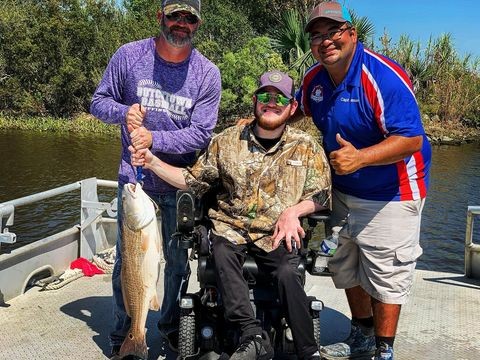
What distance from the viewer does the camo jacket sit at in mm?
3162

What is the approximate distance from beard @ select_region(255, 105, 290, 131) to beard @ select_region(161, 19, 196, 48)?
0.61m

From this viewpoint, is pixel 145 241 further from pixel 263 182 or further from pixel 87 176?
pixel 87 176

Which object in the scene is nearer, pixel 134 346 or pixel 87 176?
pixel 134 346

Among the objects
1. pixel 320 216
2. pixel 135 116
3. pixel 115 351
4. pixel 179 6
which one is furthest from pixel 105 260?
pixel 179 6

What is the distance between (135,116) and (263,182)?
86 centimetres

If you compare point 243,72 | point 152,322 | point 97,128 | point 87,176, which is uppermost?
point 243,72

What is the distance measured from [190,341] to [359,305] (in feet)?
4.03

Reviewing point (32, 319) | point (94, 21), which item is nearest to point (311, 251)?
point (32, 319)

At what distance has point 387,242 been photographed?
316 cm

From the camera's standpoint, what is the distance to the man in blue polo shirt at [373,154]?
2879 mm

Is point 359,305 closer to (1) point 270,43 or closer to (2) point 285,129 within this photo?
(2) point 285,129

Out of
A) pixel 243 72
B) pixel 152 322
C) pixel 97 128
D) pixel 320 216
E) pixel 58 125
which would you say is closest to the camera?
pixel 320 216

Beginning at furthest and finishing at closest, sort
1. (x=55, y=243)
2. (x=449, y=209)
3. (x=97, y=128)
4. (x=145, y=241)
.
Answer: (x=97, y=128) → (x=449, y=209) → (x=55, y=243) → (x=145, y=241)

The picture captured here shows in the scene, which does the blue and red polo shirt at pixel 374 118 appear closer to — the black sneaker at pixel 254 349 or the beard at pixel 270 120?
the beard at pixel 270 120
